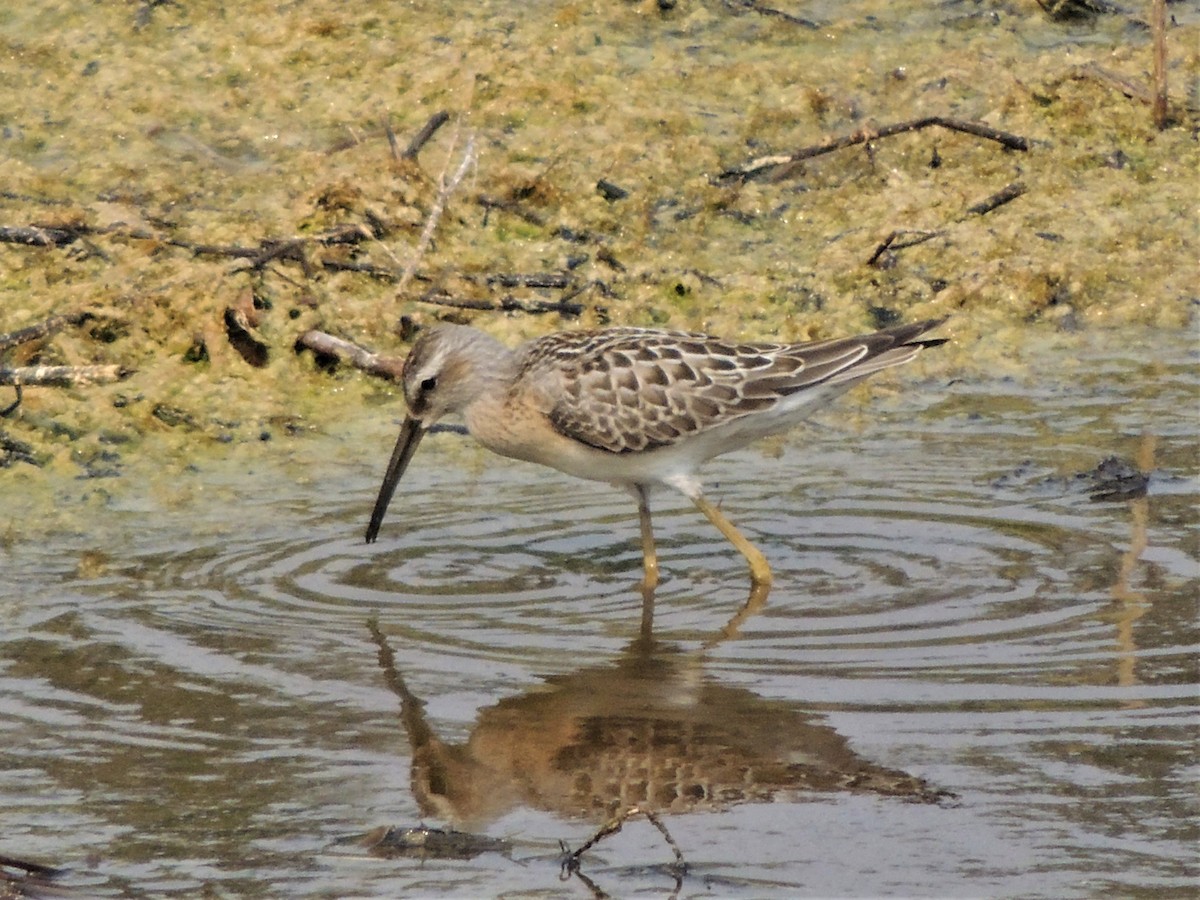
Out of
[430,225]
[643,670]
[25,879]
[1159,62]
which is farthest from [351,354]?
[1159,62]

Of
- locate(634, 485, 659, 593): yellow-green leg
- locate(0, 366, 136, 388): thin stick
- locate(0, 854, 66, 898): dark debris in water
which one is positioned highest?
locate(0, 366, 136, 388): thin stick

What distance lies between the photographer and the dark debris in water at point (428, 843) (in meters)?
5.08

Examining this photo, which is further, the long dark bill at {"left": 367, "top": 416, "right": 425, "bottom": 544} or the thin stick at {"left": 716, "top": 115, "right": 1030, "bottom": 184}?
the thin stick at {"left": 716, "top": 115, "right": 1030, "bottom": 184}

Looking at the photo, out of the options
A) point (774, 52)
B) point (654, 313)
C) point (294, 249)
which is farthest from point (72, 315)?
point (774, 52)

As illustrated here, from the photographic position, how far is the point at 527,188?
36.0ft

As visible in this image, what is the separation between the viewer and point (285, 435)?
9180 mm

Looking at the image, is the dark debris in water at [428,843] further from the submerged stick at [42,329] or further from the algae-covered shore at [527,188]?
the submerged stick at [42,329]

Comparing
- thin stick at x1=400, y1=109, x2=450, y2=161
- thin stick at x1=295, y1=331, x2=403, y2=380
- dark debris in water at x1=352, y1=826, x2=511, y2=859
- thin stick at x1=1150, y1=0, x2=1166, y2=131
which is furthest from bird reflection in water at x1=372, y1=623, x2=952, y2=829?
thin stick at x1=1150, y1=0, x2=1166, y2=131

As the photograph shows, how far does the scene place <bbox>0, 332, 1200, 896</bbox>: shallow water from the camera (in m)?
5.10

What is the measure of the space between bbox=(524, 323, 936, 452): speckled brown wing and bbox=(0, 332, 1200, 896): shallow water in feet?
1.78

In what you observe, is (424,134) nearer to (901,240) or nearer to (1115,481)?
(901,240)

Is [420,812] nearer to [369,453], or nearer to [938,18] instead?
[369,453]

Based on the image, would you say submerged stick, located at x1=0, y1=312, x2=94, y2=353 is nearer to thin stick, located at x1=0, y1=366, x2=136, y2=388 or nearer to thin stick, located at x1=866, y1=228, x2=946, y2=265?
thin stick, located at x1=0, y1=366, x2=136, y2=388

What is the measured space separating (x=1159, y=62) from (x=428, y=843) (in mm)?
8143
